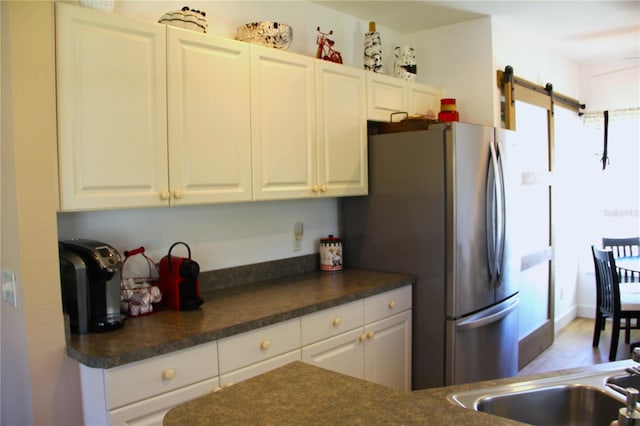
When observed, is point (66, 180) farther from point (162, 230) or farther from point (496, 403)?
point (496, 403)

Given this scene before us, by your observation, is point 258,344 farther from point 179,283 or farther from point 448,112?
point 448,112

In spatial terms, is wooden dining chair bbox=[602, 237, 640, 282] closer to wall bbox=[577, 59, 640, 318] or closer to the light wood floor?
wall bbox=[577, 59, 640, 318]

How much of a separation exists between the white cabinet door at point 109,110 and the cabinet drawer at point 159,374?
1.99 ft

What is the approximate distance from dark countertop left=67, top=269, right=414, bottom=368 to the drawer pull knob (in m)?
0.07

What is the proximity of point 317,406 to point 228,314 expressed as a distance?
116cm

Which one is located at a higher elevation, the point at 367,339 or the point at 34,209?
the point at 34,209

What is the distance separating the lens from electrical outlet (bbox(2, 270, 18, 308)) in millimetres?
1810

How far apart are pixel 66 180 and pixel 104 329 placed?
0.56 meters

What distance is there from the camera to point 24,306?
1739mm

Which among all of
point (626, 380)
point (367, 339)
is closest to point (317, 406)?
point (626, 380)

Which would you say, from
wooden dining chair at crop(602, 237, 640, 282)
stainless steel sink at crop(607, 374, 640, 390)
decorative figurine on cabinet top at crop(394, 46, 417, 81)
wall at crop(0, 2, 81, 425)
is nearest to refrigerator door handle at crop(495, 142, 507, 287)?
decorative figurine on cabinet top at crop(394, 46, 417, 81)

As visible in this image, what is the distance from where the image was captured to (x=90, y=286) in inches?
74.5

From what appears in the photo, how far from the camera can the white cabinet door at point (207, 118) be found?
6.96ft

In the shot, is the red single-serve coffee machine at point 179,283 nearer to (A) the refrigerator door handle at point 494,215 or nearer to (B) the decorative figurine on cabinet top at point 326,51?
(B) the decorative figurine on cabinet top at point 326,51
